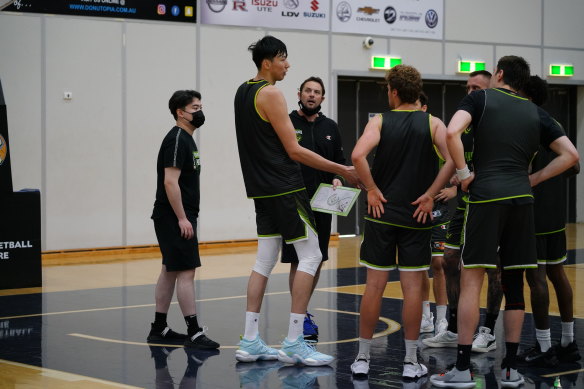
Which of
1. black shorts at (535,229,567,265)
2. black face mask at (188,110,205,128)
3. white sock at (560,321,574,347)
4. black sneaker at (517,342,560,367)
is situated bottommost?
black sneaker at (517,342,560,367)

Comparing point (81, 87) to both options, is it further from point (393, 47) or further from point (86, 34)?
point (393, 47)

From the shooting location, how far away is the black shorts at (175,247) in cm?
725

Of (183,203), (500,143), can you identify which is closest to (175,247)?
(183,203)

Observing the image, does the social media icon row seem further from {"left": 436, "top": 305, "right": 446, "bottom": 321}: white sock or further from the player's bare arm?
the player's bare arm

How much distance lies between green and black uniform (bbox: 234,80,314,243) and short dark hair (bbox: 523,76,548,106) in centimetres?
166

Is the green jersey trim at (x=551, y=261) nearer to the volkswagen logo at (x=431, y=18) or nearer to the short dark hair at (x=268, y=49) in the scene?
the short dark hair at (x=268, y=49)

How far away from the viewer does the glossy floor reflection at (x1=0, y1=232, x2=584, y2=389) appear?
236 inches

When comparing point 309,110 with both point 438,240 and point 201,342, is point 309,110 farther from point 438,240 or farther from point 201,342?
point 201,342

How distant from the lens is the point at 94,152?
47.0 ft

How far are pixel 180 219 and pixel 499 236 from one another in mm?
2518

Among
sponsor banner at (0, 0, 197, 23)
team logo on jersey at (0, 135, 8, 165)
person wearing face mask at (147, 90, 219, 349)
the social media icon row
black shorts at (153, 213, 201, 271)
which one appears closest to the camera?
person wearing face mask at (147, 90, 219, 349)

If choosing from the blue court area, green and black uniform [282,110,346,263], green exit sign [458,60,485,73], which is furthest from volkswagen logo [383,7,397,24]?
green and black uniform [282,110,346,263]

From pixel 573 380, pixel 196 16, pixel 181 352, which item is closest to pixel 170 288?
pixel 181 352

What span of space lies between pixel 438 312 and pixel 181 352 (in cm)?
208
